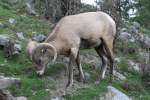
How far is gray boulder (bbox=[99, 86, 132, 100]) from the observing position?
1331cm

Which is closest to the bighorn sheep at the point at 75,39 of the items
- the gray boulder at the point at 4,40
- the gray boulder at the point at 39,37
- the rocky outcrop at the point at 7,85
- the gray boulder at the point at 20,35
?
the rocky outcrop at the point at 7,85

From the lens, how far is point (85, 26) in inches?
544

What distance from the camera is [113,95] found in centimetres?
1345

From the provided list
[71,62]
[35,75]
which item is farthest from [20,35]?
[71,62]

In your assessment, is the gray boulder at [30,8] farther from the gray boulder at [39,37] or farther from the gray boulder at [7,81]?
the gray boulder at [7,81]

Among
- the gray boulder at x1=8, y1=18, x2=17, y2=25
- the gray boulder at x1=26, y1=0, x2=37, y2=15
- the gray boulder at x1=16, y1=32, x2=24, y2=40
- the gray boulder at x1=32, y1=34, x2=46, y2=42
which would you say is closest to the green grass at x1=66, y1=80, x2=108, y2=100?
the gray boulder at x1=32, y1=34, x2=46, y2=42

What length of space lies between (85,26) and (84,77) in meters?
1.61

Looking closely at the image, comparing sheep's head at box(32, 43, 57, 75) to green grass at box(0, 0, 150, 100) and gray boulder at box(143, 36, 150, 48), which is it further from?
gray boulder at box(143, 36, 150, 48)

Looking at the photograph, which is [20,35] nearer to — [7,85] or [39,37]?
[39,37]

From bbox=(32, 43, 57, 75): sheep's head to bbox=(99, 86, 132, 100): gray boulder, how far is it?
173 centimetres

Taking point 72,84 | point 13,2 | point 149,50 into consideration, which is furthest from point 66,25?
point 13,2

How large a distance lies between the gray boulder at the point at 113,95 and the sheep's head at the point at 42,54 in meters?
1.73

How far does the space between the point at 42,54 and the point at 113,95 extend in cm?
223

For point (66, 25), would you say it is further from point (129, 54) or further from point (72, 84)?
point (129, 54)
